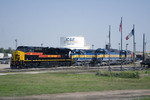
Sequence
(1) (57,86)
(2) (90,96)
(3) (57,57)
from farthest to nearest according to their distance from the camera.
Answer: (3) (57,57) → (1) (57,86) → (2) (90,96)

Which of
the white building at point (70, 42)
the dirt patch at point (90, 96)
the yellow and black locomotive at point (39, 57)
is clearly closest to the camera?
the dirt patch at point (90, 96)

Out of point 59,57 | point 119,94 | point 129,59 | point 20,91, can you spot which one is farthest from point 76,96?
point 129,59

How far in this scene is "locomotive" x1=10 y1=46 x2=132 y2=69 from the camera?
1633 inches

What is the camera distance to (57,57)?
48.6 m

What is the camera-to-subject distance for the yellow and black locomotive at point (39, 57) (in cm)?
4123

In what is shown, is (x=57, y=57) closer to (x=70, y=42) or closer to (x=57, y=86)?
(x=57, y=86)

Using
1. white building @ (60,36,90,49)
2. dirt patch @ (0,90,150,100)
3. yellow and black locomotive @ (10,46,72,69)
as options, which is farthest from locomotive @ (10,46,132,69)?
white building @ (60,36,90,49)

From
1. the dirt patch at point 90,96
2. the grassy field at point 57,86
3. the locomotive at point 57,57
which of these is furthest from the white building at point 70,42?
the dirt patch at point 90,96

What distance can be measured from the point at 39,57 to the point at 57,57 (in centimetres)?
547

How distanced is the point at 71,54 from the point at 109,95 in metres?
38.3

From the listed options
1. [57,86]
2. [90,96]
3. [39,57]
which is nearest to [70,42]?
[39,57]

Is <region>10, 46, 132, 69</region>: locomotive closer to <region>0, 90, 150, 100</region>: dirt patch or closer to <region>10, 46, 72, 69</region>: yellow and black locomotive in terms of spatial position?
<region>10, 46, 72, 69</region>: yellow and black locomotive

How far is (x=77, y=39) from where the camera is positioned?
8425cm

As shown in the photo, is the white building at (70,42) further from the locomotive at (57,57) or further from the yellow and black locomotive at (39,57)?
the yellow and black locomotive at (39,57)
